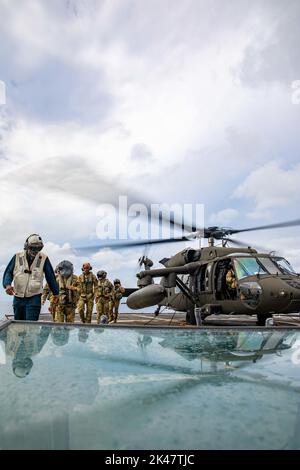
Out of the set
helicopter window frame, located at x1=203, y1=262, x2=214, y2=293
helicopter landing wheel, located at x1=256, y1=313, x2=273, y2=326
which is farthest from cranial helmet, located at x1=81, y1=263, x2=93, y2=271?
helicopter landing wheel, located at x1=256, y1=313, x2=273, y2=326

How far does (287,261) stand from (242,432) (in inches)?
345

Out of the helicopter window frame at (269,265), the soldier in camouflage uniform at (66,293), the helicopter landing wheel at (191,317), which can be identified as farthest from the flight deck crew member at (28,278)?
the helicopter landing wheel at (191,317)

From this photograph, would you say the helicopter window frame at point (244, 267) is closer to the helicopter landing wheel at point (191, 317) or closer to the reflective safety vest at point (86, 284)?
the helicopter landing wheel at point (191, 317)

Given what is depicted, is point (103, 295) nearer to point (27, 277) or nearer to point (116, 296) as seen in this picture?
point (116, 296)

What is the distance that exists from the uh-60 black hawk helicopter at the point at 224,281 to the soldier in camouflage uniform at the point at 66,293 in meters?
1.53

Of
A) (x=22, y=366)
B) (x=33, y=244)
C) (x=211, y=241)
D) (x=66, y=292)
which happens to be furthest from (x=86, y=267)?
(x=22, y=366)

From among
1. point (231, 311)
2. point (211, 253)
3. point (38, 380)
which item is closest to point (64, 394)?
point (38, 380)

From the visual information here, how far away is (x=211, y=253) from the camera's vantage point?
9898mm

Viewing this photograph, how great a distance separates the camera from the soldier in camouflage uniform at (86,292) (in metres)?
9.81

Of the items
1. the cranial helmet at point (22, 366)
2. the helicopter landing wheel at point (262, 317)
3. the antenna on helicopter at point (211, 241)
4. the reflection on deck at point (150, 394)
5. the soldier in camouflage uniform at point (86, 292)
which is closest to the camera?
the reflection on deck at point (150, 394)

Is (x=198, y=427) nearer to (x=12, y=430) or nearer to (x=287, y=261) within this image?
(x=12, y=430)

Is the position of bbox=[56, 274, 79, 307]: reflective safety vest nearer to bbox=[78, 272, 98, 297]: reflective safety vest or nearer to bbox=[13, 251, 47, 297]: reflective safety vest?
bbox=[78, 272, 98, 297]: reflective safety vest

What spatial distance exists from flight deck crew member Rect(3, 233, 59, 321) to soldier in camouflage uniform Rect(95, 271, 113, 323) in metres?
5.44

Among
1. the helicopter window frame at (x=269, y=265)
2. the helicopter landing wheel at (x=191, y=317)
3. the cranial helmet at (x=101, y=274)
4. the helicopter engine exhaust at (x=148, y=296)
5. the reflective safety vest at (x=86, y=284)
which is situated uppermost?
the helicopter window frame at (x=269, y=265)
